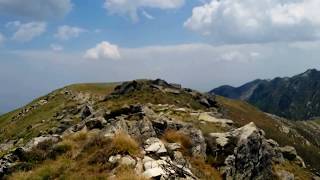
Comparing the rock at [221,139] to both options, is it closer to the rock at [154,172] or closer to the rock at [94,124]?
the rock at [94,124]

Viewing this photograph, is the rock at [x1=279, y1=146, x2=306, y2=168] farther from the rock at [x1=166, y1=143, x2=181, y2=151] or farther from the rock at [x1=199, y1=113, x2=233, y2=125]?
the rock at [x1=166, y1=143, x2=181, y2=151]

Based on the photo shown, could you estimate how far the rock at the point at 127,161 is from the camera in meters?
22.8

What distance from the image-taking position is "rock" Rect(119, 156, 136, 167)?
22839 mm

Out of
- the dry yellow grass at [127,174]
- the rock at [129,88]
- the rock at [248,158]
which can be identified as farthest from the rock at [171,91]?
the dry yellow grass at [127,174]

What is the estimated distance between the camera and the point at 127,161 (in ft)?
75.6

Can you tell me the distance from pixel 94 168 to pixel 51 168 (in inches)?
101

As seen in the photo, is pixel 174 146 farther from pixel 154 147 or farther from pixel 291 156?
pixel 291 156

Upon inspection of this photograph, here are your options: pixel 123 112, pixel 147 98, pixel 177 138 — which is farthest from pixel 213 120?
pixel 147 98

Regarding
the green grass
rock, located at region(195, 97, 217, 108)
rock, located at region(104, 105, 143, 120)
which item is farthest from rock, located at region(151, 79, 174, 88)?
rock, located at region(104, 105, 143, 120)

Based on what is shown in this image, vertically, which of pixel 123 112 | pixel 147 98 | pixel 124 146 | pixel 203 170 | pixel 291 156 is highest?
pixel 124 146

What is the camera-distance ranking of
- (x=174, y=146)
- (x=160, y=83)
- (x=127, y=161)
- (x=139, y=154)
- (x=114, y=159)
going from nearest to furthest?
1. (x=127, y=161)
2. (x=114, y=159)
3. (x=139, y=154)
4. (x=174, y=146)
5. (x=160, y=83)

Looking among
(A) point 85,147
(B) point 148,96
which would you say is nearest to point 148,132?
(A) point 85,147

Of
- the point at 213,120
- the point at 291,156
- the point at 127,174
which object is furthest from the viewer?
the point at 213,120

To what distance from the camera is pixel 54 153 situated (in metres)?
27.2
